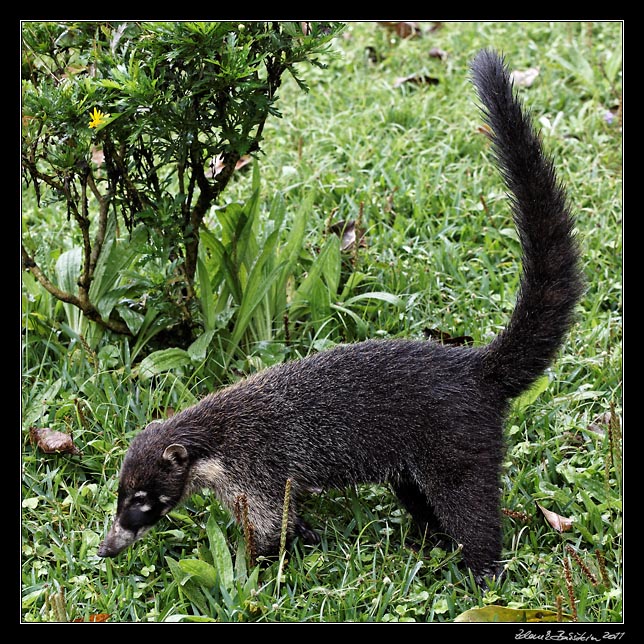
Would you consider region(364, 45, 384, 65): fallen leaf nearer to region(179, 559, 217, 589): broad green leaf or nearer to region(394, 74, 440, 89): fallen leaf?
region(394, 74, 440, 89): fallen leaf

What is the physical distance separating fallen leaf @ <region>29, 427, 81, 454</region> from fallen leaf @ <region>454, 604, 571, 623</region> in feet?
6.59

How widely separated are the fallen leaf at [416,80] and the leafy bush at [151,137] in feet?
8.61

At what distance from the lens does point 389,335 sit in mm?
4988

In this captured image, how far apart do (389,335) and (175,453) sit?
157 cm

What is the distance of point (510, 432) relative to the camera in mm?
4465

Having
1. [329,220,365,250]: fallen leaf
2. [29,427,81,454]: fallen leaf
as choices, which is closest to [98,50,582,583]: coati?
[29,427,81,454]: fallen leaf

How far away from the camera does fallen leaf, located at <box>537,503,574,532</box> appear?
13.0 feet

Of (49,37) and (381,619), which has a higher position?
(49,37)

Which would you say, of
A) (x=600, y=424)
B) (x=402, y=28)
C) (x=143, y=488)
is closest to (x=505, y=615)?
(x=600, y=424)

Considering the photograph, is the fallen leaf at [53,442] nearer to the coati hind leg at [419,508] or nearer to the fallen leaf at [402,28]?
the coati hind leg at [419,508]

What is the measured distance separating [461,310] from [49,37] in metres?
2.57

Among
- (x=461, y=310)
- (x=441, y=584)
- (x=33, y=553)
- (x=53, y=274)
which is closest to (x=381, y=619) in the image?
(x=441, y=584)

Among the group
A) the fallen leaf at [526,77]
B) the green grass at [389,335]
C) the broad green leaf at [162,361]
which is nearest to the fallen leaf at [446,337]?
the green grass at [389,335]

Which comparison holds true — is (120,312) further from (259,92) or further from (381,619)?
(381,619)
